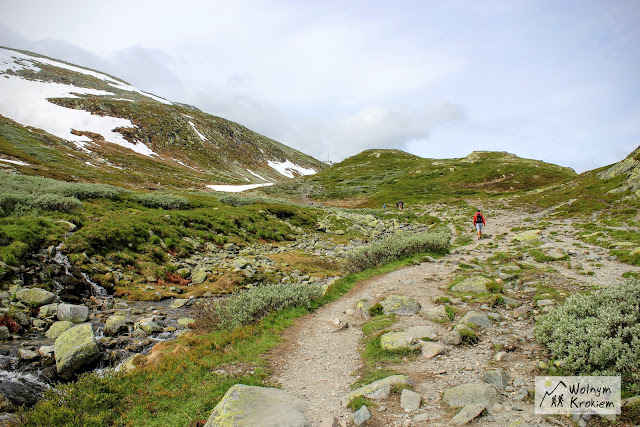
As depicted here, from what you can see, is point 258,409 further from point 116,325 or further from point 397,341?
point 116,325

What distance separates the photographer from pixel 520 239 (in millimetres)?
23406

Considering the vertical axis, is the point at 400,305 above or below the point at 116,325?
above

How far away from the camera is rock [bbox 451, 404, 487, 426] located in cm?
539

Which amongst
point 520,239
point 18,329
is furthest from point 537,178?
point 18,329

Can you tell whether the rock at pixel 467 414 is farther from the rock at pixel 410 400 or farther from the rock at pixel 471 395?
the rock at pixel 410 400

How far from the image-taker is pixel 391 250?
21547 mm

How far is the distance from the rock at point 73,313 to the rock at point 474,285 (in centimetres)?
1541

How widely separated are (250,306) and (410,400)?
7617mm

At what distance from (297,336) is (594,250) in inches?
700

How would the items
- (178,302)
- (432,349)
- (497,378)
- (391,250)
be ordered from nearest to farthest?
1. (497,378)
2. (432,349)
3. (178,302)
4. (391,250)

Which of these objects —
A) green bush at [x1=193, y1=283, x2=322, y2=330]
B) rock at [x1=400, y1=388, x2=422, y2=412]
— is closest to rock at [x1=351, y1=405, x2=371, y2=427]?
rock at [x1=400, y1=388, x2=422, y2=412]

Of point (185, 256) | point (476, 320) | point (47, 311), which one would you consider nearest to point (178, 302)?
point (47, 311)

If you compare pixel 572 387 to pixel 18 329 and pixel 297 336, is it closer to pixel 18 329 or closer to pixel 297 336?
pixel 297 336

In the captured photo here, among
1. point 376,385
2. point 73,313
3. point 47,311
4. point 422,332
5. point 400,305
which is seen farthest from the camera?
point 73,313
